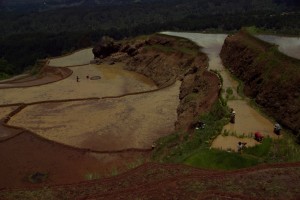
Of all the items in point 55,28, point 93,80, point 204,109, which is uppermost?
point 204,109

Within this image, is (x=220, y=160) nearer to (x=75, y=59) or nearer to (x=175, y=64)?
(x=175, y=64)

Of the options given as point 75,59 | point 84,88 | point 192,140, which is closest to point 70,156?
point 192,140

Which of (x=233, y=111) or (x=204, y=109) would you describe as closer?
(x=233, y=111)

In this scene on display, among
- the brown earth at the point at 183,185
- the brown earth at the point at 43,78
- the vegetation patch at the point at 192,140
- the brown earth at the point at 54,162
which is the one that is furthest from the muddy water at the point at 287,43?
the brown earth at the point at 43,78

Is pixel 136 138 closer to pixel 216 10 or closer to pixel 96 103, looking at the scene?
pixel 96 103

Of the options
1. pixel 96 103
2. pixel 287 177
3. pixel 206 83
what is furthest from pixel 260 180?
pixel 96 103

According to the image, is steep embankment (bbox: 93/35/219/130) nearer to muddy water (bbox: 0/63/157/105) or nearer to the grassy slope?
muddy water (bbox: 0/63/157/105)
